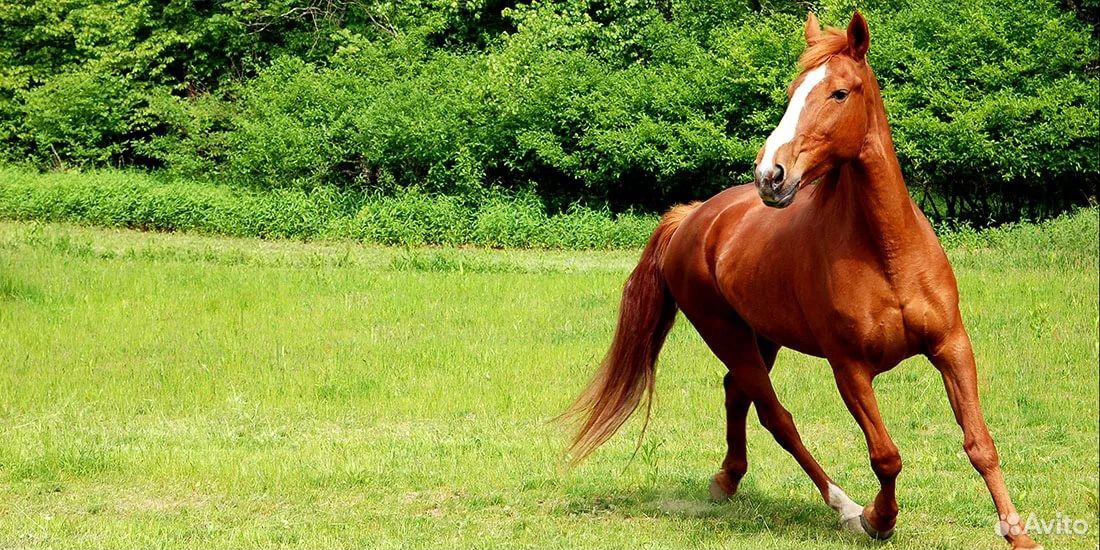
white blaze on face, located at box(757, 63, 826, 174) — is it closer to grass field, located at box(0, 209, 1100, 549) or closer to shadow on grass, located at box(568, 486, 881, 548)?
grass field, located at box(0, 209, 1100, 549)

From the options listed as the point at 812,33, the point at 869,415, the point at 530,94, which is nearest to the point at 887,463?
the point at 869,415

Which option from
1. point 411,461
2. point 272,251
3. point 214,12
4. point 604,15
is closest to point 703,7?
point 604,15

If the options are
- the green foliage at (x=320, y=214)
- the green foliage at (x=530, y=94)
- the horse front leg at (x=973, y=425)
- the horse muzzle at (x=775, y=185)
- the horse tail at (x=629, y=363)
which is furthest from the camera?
the green foliage at (x=320, y=214)

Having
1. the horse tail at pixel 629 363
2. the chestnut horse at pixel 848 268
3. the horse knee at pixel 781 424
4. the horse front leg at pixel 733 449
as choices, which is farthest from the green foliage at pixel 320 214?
the chestnut horse at pixel 848 268

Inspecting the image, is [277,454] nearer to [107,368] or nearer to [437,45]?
[107,368]

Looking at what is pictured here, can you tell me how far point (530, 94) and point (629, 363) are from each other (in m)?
14.1

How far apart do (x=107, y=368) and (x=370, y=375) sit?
2.22m

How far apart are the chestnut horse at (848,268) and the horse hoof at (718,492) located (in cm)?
46

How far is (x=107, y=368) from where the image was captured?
995cm

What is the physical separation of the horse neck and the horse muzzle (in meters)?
0.47

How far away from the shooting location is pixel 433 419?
27.6 feet

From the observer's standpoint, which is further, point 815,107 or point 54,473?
point 54,473

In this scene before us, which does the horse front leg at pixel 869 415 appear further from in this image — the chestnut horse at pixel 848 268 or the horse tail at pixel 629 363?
the horse tail at pixel 629 363

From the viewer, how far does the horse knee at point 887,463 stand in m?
5.22
